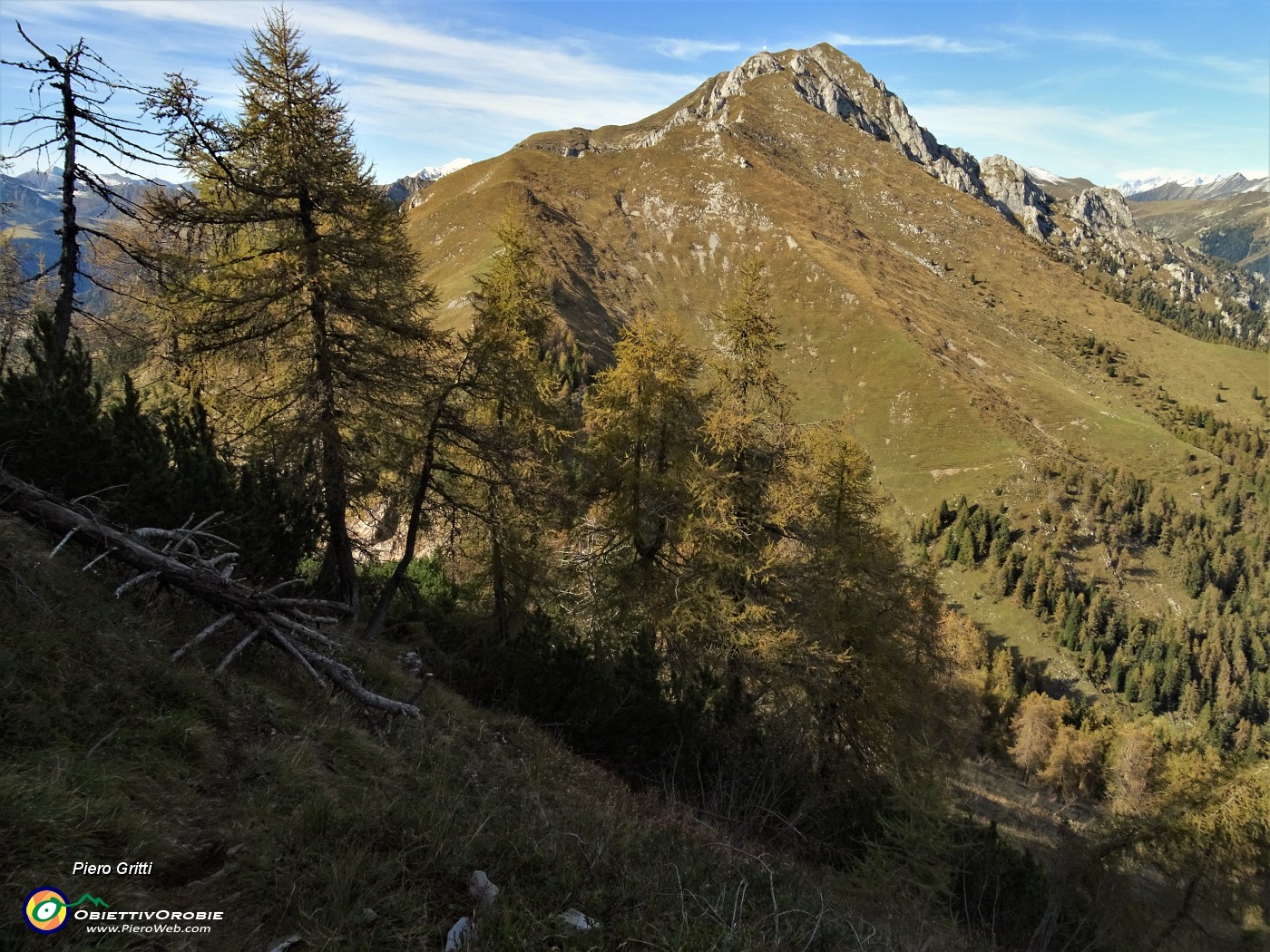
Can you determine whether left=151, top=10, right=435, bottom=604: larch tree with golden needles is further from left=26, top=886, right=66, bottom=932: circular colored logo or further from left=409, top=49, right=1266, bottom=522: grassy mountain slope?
left=409, top=49, right=1266, bottom=522: grassy mountain slope

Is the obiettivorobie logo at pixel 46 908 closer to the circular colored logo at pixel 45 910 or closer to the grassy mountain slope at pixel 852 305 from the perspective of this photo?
the circular colored logo at pixel 45 910

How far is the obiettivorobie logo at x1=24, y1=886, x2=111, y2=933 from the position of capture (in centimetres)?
272

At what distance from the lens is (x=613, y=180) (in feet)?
613

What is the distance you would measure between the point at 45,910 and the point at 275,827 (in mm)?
1404

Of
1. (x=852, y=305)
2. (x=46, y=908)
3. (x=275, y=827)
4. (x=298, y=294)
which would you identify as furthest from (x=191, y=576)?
(x=852, y=305)

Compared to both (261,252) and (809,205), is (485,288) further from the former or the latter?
(809,205)

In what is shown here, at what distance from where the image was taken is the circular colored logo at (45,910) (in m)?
2.72

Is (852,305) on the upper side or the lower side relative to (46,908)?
upper

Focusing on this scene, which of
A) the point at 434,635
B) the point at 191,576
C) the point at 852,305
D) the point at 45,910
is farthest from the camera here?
the point at 852,305

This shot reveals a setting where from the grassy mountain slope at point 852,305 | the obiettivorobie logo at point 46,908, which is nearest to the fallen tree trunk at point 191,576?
the obiettivorobie logo at point 46,908

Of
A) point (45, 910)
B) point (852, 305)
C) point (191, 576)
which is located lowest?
point (45, 910)

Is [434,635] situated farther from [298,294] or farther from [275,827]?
[275,827]

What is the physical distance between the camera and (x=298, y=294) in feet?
37.7

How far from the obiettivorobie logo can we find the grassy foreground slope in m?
0.04
